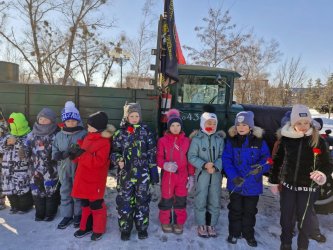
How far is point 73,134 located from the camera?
10.3ft

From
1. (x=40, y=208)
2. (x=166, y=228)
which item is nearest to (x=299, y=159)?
(x=166, y=228)

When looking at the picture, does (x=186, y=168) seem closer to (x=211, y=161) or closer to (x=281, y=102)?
(x=211, y=161)

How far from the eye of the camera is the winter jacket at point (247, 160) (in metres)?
2.83

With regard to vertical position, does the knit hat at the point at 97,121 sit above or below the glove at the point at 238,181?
above

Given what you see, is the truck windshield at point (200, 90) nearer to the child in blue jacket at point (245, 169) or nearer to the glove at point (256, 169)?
the child in blue jacket at point (245, 169)

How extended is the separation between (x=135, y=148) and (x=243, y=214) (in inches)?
56.2

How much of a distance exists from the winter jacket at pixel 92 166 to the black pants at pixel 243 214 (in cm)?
149

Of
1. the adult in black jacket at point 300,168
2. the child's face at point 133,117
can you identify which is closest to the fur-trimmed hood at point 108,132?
the child's face at point 133,117

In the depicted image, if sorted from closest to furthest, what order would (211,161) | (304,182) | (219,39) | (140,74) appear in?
(304,182) → (211,161) → (219,39) → (140,74)

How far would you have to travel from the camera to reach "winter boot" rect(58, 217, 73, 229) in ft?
10.2

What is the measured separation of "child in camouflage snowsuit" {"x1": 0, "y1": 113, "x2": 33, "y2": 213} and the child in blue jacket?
2563 mm

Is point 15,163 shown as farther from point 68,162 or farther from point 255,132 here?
point 255,132

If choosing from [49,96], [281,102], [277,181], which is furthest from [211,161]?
[281,102]

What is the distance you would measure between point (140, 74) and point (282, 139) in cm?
1441
